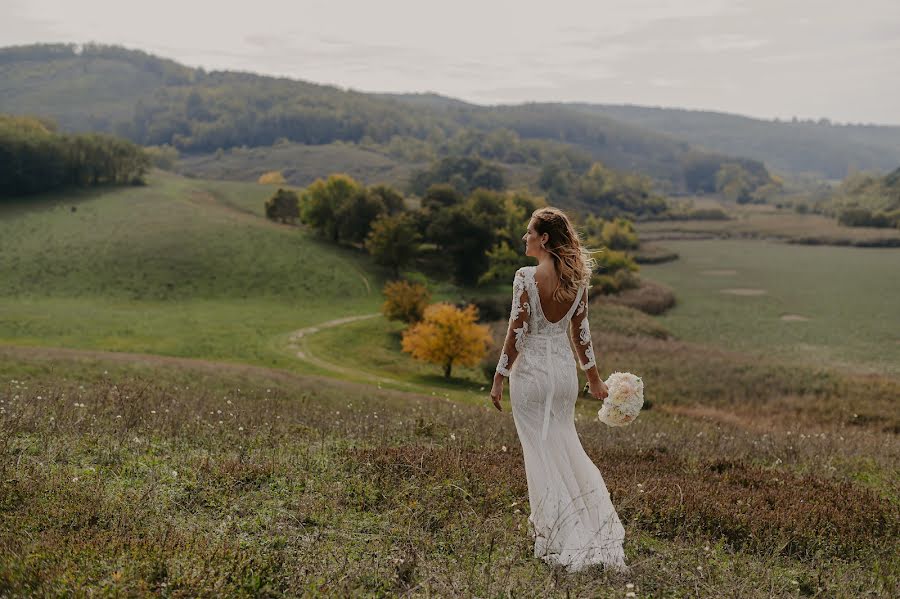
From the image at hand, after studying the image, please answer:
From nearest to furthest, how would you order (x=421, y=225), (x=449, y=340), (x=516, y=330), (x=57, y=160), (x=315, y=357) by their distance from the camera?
1. (x=516, y=330)
2. (x=449, y=340)
3. (x=315, y=357)
4. (x=421, y=225)
5. (x=57, y=160)

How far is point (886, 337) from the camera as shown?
58.0 metres

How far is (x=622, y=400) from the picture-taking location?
8812 mm

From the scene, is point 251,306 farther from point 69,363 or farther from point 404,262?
point 69,363

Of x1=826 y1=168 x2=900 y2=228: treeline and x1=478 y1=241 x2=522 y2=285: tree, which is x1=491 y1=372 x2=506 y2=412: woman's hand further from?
x1=826 y1=168 x2=900 y2=228: treeline

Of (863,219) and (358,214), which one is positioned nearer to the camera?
(358,214)

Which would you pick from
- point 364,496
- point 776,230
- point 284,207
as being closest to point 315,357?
point 364,496

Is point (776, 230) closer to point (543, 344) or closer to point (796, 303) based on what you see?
point (796, 303)

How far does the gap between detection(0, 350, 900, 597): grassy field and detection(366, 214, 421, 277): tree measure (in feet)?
205

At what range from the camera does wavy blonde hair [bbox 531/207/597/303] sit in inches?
322

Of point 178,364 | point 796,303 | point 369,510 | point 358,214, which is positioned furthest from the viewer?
point 358,214

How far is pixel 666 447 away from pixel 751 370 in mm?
30990

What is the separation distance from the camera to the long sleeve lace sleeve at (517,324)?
825 cm

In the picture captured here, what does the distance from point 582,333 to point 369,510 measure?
362 cm

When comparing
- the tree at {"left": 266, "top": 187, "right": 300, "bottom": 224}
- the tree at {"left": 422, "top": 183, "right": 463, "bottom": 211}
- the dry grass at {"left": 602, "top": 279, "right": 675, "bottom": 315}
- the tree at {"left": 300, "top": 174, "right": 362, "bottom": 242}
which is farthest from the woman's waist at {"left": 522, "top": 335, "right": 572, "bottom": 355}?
the tree at {"left": 266, "top": 187, "right": 300, "bottom": 224}
